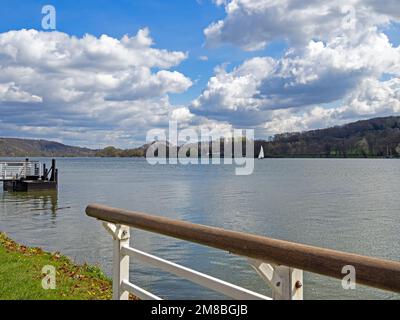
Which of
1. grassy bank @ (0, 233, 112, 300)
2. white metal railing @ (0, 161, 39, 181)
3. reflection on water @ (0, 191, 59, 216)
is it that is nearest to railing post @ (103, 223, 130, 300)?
grassy bank @ (0, 233, 112, 300)

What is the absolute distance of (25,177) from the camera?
47000 millimetres

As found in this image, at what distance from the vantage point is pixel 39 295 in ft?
21.2

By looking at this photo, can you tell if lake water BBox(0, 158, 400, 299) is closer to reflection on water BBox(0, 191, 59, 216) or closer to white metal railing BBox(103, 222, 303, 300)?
reflection on water BBox(0, 191, 59, 216)

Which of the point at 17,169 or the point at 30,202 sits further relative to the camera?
the point at 17,169

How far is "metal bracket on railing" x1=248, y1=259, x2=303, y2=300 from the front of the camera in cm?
230

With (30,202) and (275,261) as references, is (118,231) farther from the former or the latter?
(30,202)

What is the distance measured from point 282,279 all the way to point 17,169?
49.7 meters

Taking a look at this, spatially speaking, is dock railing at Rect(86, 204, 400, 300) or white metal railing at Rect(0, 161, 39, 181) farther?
white metal railing at Rect(0, 161, 39, 181)

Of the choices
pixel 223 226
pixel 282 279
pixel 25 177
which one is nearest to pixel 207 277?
pixel 282 279

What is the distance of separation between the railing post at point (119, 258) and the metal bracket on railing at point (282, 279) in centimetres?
169

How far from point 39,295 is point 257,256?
508 centimetres

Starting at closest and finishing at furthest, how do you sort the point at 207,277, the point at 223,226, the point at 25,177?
the point at 207,277 → the point at 223,226 → the point at 25,177

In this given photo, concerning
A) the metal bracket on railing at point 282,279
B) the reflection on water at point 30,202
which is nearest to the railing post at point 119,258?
the metal bracket on railing at point 282,279
